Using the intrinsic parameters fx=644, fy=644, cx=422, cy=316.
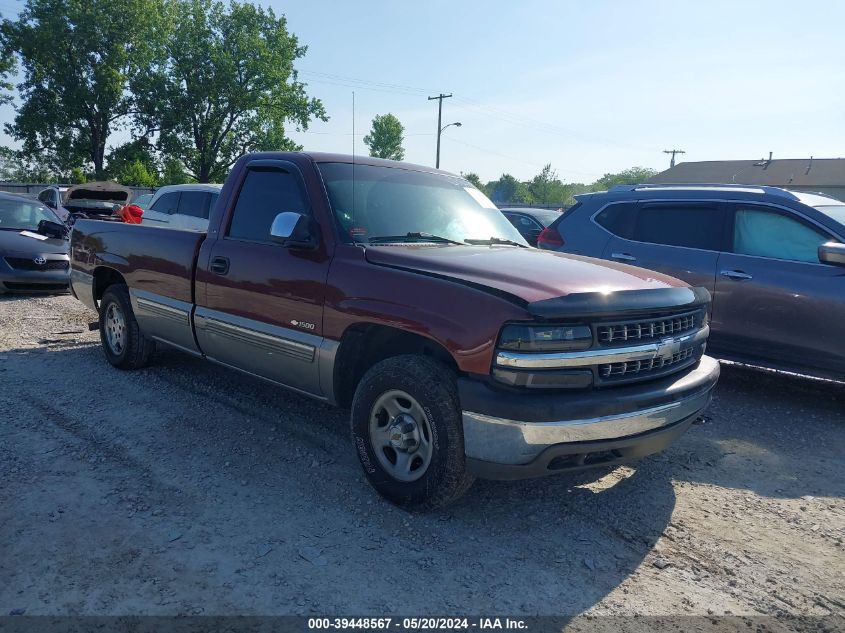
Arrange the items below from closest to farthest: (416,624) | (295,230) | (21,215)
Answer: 1. (416,624)
2. (295,230)
3. (21,215)

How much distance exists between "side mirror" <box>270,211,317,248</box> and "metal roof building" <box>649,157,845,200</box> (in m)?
43.6

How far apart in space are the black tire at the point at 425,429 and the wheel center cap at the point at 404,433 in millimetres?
67

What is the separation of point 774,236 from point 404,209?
3.61m

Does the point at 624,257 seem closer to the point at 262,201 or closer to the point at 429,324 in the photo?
the point at 262,201

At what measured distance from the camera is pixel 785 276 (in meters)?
5.52

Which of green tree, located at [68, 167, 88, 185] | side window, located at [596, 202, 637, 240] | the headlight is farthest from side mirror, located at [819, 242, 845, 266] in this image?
green tree, located at [68, 167, 88, 185]

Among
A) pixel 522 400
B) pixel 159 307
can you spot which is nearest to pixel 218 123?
pixel 159 307

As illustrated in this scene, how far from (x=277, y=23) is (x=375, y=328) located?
50497 mm

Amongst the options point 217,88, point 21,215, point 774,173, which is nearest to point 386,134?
point 217,88

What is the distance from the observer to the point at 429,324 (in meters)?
3.26

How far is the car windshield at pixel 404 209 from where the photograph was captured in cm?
405

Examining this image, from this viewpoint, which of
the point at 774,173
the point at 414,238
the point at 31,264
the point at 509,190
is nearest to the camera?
the point at 414,238

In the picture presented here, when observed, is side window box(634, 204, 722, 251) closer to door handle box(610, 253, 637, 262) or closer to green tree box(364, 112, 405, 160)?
door handle box(610, 253, 637, 262)

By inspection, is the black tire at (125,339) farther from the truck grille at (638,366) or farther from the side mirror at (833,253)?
the side mirror at (833,253)
